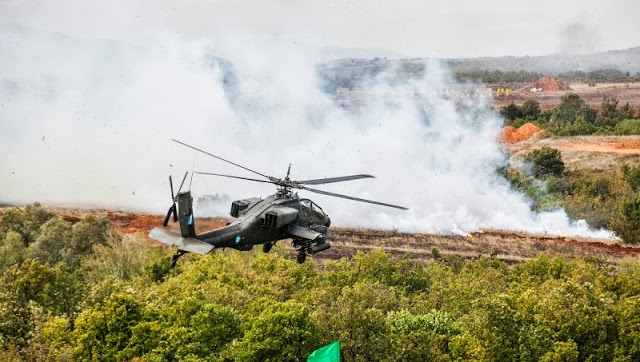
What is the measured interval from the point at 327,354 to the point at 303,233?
5447mm

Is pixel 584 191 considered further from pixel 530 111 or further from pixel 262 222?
pixel 262 222

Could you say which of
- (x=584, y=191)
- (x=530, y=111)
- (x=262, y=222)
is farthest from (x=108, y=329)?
(x=530, y=111)

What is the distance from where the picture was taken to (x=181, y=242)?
26562 mm

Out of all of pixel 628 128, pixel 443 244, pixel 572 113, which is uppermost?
pixel 572 113

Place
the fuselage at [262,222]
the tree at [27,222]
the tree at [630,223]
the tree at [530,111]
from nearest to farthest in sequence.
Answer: the fuselage at [262,222] → the tree at [27,222] → the tree at [630,223] → the tree at [530,111]

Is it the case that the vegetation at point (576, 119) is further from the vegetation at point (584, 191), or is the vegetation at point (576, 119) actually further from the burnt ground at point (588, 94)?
the vegetation at point (584, 191)

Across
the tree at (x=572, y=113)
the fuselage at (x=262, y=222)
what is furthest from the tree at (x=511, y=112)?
the fuselage at (x=262, y=222)

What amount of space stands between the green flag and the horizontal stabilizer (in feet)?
16.2

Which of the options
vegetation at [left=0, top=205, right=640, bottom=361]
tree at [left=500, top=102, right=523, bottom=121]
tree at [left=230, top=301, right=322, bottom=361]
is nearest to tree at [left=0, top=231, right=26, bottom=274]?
vegetation at [left=0, top=205, right=640, bottom=361]

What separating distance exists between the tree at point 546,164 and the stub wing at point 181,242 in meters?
76.1

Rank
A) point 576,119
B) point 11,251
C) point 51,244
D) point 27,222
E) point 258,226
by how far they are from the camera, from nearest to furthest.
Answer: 1. point 258,226
2. point 11,251
3. point 51,244
4. point 27,222
5. point 576,119

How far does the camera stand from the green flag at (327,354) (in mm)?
29203

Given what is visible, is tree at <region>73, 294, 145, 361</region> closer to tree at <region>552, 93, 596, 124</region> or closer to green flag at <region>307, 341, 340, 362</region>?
green flag at <region>307, 341, 340, 362</region>

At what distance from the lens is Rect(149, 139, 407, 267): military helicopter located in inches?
1049
